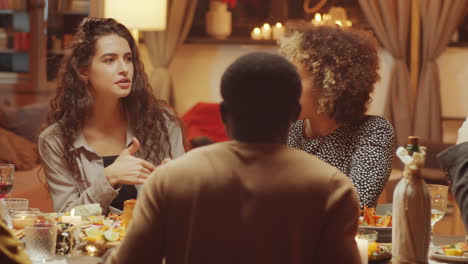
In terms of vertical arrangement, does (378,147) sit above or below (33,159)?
above

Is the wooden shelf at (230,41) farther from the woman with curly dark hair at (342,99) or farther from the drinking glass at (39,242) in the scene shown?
the drinking glass at (39,242)

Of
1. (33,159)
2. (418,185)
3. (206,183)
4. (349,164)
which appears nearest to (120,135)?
(349,164)

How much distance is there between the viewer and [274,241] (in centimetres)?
127

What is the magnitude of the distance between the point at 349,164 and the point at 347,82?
0.29m

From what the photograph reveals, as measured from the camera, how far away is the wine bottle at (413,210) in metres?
1.65

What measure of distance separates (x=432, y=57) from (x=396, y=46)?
1.02ft

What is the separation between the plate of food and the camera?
1.88 meters

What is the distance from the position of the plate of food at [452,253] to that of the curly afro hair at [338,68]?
2.67 ft

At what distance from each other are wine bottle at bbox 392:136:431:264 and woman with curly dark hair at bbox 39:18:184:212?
119 cm

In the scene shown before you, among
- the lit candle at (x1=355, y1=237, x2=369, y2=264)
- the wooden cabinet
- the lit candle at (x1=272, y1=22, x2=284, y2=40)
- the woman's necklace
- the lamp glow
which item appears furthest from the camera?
the wooden cabinet

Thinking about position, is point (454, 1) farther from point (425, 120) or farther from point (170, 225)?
point (170, 225)

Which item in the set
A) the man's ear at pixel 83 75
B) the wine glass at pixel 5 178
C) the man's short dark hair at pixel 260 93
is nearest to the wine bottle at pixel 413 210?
the man's short dark hair at pixel 260 93

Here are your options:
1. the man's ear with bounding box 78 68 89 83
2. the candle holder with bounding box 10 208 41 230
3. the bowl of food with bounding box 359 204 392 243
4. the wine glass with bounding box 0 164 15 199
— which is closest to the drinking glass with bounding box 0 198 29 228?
the wine glass with bounding box 0 164 15 199

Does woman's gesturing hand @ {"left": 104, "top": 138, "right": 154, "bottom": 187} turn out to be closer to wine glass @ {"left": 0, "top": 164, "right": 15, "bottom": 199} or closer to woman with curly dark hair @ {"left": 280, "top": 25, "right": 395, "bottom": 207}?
wine glass @ {"left": 0, "top": 164, "right": 15, "bottom": 199}
